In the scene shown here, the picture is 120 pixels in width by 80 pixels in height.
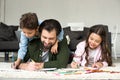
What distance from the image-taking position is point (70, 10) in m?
6.28

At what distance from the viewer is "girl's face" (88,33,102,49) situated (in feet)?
6.39

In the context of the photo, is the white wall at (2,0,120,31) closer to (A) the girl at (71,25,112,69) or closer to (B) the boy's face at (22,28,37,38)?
(A) the girl at (71,25,112,69)

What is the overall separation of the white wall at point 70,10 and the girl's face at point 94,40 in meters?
4.27

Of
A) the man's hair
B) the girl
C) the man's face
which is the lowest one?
the girl

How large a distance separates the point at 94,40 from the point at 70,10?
14.4 feet

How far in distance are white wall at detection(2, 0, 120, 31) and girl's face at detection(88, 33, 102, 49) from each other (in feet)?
14.0

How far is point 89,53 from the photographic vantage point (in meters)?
2.03

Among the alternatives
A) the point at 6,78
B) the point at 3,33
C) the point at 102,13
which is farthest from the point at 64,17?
the point at 6,78

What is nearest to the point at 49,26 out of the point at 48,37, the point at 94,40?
the point at 48,37

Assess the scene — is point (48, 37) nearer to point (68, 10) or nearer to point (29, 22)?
point (29, 22)

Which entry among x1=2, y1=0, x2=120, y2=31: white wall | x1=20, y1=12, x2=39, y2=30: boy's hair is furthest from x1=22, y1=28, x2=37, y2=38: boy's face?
x1=2, y1=0, x2=120, y2=31: white wall

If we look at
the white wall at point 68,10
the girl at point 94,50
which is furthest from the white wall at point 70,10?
the girl at point 94,50

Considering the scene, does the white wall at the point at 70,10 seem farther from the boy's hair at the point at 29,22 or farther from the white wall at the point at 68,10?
the boy's hair at the point at 29,22

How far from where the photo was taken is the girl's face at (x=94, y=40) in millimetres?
1949
